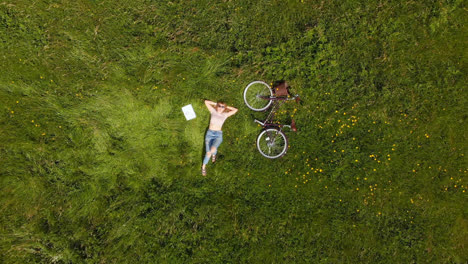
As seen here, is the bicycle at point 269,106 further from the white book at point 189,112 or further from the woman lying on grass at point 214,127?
the white book at point 189,112

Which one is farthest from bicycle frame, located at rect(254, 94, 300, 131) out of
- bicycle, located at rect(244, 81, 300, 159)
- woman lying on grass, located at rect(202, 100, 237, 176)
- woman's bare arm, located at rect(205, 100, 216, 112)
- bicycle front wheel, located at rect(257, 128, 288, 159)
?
woman's bare arm, located at rect(205, 100, 216, 112)

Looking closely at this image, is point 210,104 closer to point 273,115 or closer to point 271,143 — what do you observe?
point 273,115

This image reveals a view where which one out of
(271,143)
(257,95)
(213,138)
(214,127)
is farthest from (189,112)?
(271,143)

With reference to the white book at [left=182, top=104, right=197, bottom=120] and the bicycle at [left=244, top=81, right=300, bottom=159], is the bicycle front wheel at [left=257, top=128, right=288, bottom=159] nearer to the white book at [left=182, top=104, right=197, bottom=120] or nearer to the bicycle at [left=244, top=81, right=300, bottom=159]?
the bicycle at [left=244, top=81, right=300, bottom=159]

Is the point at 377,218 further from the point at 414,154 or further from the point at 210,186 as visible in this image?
the point at 210,186

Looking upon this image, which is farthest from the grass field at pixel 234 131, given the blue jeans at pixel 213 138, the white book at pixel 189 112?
the blue jeans at pixel 213 138

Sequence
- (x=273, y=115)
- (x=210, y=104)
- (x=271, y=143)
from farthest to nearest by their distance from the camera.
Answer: (x=273, y=115), (x=271, y=143), (x=210, y=104)

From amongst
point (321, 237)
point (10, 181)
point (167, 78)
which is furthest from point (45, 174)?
point (321, 237)
